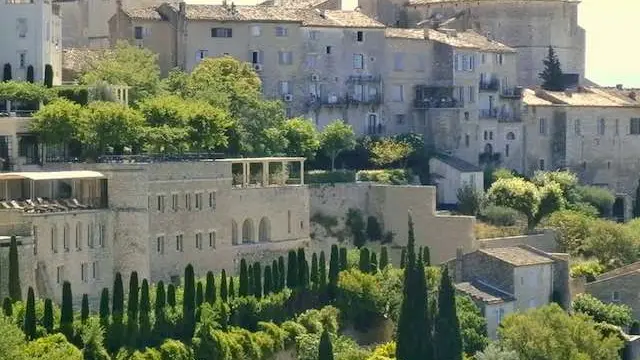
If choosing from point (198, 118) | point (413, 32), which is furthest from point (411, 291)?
point (413, 32)

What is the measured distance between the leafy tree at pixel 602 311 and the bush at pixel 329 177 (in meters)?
8.97

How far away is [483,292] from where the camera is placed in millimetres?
74312

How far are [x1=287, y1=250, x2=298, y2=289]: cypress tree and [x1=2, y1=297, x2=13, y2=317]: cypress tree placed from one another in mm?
13616

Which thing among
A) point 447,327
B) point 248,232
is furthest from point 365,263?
point 447,327

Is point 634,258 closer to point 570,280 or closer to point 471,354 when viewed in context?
point 570,280

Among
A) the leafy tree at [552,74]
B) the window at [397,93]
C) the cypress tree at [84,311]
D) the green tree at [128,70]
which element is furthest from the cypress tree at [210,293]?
the leafy tree at [552,74]

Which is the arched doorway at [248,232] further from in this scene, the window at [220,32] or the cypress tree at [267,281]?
the window at [220,32]

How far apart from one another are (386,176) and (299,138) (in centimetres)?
397

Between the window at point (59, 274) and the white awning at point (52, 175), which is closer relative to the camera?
the window at point (59, 274)

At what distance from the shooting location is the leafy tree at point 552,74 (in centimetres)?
10069

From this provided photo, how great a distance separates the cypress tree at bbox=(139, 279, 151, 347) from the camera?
60969mm

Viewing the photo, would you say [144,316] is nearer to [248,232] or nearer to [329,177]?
[248,232]

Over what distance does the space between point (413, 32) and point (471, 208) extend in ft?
31.0

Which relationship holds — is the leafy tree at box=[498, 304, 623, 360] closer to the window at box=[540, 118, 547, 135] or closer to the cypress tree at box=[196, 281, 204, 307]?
the cypress tree at box=[196, 281, 204, 307]
